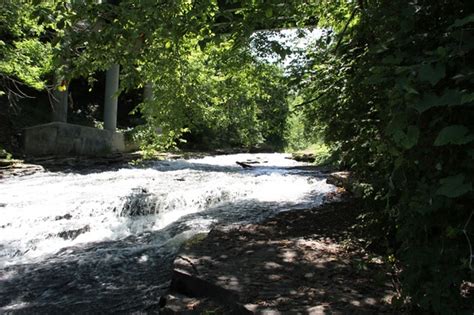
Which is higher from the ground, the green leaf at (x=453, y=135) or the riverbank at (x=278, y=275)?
the green leaf at (x=453, y=135)

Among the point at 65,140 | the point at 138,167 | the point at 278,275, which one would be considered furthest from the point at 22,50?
the point at 278,275

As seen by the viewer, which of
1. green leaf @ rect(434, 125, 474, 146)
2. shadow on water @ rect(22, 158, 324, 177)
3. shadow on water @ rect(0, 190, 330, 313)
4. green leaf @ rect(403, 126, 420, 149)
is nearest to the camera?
green leaf @ rect(434, 125, 474, 146)

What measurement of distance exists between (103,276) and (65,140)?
43.6 feet

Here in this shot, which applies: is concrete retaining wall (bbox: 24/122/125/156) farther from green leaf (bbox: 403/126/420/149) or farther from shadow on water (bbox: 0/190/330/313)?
green leaf (bbox: 403/126/420/149)

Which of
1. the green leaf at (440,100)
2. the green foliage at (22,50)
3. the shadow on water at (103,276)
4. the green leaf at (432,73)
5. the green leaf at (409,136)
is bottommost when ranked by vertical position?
the shadow on water at (103,276)

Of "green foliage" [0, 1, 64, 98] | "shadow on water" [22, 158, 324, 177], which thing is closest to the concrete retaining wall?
"shadow on water" [22, 158, 324, 177]

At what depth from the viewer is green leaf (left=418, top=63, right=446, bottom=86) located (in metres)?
1.93

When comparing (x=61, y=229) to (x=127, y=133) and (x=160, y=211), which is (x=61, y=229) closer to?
(x=160, y=211)

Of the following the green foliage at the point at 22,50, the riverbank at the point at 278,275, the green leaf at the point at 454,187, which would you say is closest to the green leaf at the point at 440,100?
the green leaf at the point at 454,187

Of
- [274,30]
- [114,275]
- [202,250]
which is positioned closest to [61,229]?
[114,275]

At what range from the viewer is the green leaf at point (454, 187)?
1.94 m

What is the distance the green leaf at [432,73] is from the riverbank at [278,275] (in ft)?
6.39

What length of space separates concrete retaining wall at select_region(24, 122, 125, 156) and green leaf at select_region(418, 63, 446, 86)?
54.8ft

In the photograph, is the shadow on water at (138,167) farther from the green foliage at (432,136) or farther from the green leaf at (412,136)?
the green leaf at (412,136)
